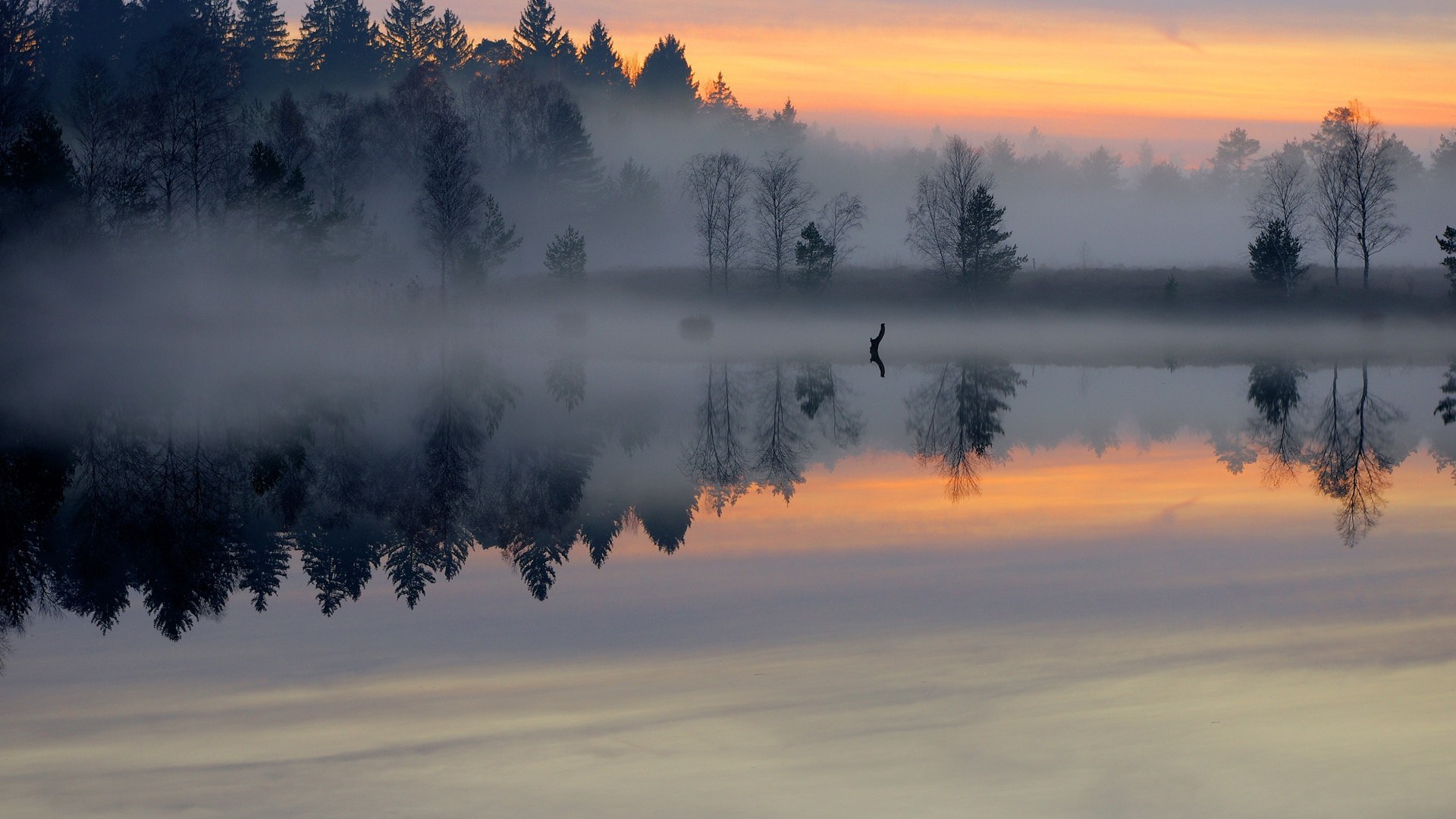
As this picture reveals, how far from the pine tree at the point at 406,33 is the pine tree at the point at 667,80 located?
82.5ft

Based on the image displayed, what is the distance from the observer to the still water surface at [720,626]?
25.6 ft

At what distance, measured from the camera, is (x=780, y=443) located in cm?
2634

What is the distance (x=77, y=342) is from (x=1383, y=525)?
5728 centimetres

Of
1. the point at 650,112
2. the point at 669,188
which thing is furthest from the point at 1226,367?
the point at 650,112

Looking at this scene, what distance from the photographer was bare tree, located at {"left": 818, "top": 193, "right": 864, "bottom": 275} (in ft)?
301

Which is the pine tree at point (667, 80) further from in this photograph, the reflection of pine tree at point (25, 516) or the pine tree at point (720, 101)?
the reflection of pine tree at point (25, 516)

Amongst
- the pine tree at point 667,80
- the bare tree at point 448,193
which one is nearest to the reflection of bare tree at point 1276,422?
the bare tree at point 448,193

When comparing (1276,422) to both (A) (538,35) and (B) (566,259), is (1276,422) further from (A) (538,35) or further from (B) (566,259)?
(A) (538,35)

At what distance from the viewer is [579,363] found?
53.5m

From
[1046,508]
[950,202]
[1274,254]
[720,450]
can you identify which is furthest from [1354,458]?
[950,202]

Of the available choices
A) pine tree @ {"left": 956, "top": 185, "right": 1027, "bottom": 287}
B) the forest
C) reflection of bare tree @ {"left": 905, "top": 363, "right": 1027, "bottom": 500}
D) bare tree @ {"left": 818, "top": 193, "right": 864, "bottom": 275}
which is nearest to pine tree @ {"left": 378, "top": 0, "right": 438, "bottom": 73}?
the forest

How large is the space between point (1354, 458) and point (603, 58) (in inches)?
5242

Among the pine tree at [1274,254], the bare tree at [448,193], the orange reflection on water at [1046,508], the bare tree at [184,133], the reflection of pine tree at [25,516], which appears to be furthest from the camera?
the bare tree at [448,193]

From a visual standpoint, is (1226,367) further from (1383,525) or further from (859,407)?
(1383,525)
